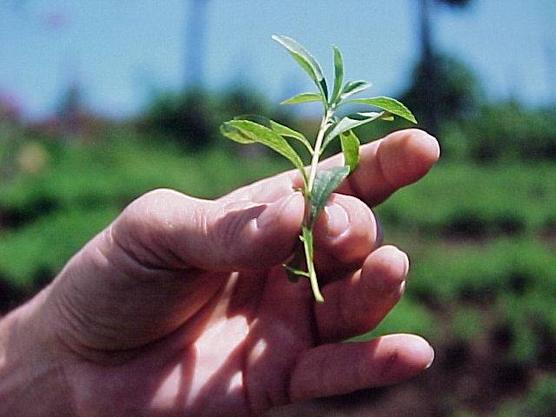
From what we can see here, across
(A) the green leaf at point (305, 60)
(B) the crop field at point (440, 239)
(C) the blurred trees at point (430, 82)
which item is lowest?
(B) the crop field at point (440, 239)

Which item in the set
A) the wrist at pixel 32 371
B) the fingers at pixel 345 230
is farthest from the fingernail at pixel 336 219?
the wrist at pixel 32 371

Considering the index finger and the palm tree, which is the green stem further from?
the palm tree

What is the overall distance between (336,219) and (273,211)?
5 cm

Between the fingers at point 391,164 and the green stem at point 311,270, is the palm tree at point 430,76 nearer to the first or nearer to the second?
the fingers at point 391,164

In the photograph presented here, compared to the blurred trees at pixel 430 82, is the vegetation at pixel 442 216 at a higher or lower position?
lower

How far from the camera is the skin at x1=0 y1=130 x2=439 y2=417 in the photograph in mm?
604

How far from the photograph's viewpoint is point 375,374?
0.65m

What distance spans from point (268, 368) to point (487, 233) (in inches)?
45.6

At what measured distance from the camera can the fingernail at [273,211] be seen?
541 millimetres

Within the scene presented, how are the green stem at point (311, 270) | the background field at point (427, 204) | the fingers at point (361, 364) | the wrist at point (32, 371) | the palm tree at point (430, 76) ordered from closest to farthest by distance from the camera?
the green stem at point (311, 270) → the fingers at point (361, 364) → the wrist at point (32, 371) → the background field at point (427, 204) → the palm tree at point (430, 76)

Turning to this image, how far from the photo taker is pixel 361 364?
0.64m

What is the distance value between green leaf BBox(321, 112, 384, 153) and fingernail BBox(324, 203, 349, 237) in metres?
0.04

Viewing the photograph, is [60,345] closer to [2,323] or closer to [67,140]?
[2,323]

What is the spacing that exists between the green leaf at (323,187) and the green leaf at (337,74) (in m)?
0.06
